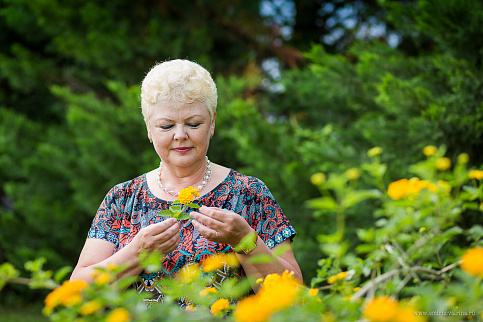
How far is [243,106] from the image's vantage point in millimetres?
4980

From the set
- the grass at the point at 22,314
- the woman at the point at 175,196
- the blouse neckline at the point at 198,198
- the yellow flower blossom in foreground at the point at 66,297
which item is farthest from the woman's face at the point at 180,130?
the grass at the point at 22,314

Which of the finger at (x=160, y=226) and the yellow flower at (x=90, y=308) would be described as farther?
the finger at (x=160, y=226)

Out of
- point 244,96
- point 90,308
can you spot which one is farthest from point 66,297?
point 244,96

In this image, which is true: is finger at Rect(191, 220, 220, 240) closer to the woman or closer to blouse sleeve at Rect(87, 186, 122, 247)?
the woman

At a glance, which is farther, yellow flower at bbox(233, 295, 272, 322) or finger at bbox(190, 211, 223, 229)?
finger at bbox(190, 211, 223, 229)

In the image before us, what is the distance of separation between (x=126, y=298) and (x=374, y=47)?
169 inches

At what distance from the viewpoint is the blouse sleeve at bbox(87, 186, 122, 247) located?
2072 millimetres

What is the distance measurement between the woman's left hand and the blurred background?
Answer: 6.75ft

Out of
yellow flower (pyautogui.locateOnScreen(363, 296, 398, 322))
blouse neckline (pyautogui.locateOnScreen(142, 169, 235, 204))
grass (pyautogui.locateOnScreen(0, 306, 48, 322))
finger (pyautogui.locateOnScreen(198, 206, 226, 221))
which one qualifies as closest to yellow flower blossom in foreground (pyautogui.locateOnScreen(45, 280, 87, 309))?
yellow flower (pyautogui.locateOnScreen(363, 296, 398, 322))

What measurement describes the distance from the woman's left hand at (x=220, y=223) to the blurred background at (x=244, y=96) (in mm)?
2056

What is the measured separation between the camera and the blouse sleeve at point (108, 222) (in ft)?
6.80

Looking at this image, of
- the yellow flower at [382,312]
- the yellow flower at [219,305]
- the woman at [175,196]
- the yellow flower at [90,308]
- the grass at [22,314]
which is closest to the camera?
the yellow flower at [382,312]

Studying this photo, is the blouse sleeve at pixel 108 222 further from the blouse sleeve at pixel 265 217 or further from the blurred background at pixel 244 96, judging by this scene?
the blurred background at pixel 244 96

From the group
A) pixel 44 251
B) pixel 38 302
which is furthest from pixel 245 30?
pixel 38 302
